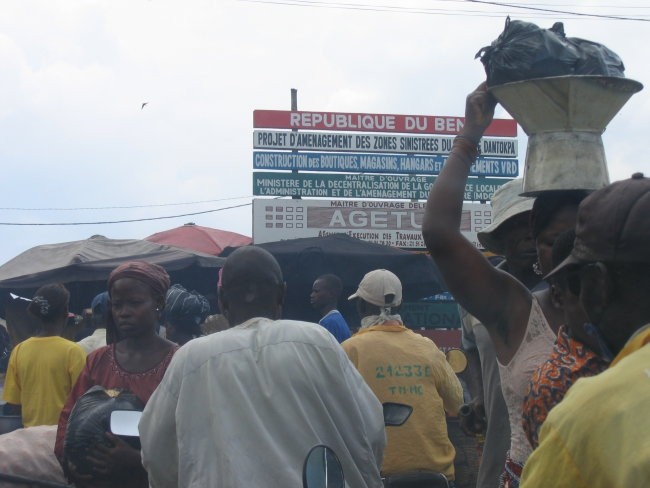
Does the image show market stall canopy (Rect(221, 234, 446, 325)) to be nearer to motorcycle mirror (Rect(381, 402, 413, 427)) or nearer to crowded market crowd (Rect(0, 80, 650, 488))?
crowded market crowd (Rect(0, 80, 650, 488))

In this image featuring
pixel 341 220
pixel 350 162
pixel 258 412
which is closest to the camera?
pixel 258 412

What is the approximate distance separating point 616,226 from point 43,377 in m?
5.21

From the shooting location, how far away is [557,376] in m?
2.32

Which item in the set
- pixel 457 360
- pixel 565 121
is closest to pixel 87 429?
pixel 565 121

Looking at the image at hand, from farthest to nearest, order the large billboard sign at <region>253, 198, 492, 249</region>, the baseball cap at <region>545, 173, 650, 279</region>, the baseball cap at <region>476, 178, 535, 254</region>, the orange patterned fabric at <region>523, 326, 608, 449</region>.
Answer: the large billboard sign at <region>253, 198, 492, 249</region> → the baseball cap at <region>476, 178, 535, 254</region> → the orange patterned fabric at <region>523, 326, 608, 449</region> → the baseball cap at <region>545, 173, 650, 279</region>

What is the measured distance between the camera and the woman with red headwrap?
→ 3992mm

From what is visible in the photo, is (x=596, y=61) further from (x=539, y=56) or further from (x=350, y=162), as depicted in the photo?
(x=350, y=162)

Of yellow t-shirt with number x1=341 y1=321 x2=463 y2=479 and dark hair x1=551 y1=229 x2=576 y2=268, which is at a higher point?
dark hair x1=551 y1=229 x2=576 y2=268

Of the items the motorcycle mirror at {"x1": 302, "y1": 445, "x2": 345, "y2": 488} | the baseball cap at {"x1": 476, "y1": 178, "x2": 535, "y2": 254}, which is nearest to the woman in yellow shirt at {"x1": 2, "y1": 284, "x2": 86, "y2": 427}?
the baseball cap at {"x1": 476, "y1": 178, "x2": 535, "y2": 254}

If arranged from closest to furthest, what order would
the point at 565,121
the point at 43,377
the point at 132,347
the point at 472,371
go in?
1. the point at 565,121
2. the point at 132,347
3. the point at 472,371
4. the point at 43,377

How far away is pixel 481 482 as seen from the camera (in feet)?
12.3

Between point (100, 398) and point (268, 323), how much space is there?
73 cm

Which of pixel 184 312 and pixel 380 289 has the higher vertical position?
pixel 380 289

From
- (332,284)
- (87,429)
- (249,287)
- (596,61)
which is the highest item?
(596,61)
